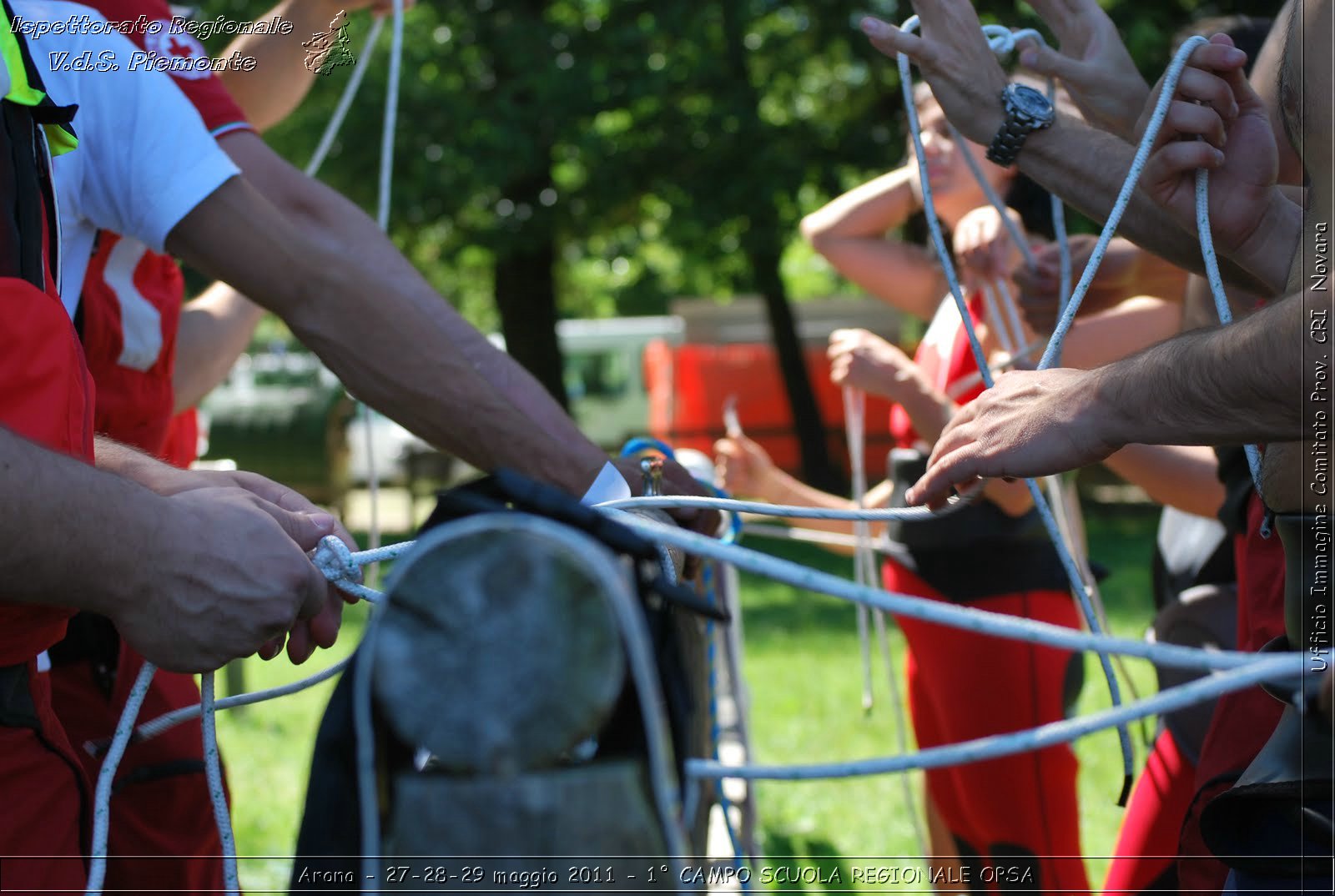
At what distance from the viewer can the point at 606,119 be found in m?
12.7

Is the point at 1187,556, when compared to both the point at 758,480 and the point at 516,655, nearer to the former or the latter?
the point at 758,480

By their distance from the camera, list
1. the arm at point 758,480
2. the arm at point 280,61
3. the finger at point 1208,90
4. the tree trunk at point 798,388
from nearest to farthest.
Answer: the finger at point 1208,90
the arm at point 280,61
the arm at point 758,480
the tree trunk at point 798,388

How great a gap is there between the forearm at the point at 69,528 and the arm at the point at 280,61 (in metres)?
1.69

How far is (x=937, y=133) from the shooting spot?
2.97 meters

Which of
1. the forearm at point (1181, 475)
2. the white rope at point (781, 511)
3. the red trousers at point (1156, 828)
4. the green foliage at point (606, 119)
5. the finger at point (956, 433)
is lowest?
the red trousers at point (1156, 828)

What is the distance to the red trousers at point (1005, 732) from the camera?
2666 millimetres

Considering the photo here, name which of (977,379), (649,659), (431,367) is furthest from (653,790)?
(977,379)

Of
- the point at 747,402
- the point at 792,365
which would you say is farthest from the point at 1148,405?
the point at 747,402

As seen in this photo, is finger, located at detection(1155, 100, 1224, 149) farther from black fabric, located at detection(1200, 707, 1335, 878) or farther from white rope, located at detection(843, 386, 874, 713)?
white rope, located at detection(843, 386, 874, 713)

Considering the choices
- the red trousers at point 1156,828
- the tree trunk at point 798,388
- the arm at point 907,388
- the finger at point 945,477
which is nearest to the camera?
the finger at point 945,477

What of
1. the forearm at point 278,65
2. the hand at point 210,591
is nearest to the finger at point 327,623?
the hand at point 210,591

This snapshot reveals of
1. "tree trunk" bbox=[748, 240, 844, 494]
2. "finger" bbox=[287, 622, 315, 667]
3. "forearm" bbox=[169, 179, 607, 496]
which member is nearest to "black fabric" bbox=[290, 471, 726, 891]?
"finger" bbox=[287, 622, 315, 667]

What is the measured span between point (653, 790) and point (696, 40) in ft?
37.4

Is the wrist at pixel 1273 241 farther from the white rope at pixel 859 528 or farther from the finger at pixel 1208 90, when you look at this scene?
the white rope at pixel 859 528
